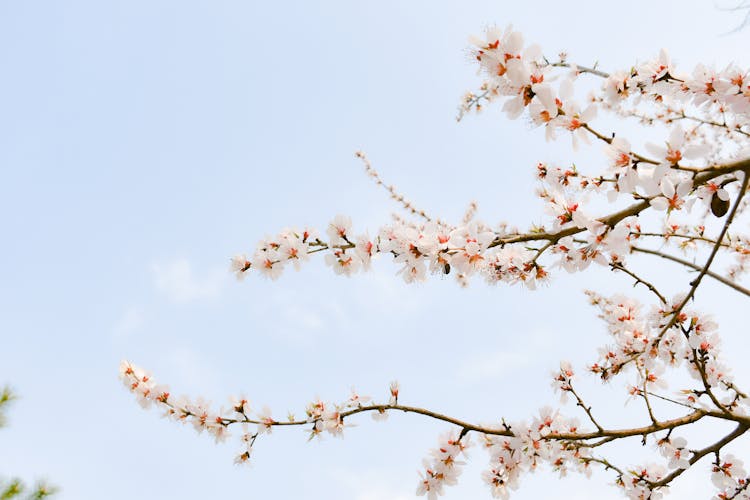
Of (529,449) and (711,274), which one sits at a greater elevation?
(711,274)

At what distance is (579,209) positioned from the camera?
2.47 m

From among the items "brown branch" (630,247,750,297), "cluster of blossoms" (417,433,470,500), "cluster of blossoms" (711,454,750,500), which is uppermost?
"brown branch" (630,247,750,297)

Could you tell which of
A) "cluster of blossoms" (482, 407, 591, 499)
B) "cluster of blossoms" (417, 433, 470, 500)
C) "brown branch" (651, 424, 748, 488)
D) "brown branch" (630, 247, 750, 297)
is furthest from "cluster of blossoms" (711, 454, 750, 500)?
"cluster of blossoms" (417, 433, 470, 500)

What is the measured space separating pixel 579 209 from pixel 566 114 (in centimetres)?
52

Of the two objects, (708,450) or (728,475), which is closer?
(708,450)

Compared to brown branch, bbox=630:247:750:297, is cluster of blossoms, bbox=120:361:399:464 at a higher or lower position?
lower

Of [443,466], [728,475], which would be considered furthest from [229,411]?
[728,475]

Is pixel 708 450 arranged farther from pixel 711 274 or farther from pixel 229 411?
pixel 229 411

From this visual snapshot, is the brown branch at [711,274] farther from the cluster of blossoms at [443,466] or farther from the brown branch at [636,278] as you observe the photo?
the cluster of blossoms at [443,466]

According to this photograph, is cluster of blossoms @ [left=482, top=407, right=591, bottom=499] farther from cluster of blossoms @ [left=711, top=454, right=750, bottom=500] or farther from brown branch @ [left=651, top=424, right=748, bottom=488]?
cluster of blossoms @ [left=711, top=454, right=750, bottom=500]

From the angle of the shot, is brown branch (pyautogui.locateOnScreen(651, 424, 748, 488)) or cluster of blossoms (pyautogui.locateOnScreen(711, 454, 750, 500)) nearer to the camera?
brown branch (pyautogui.locateOnScreen(651, 424, 748, 488))

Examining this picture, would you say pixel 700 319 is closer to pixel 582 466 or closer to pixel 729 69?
pixel 582 466

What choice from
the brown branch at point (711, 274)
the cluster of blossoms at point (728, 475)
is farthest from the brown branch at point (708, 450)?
the brown branch at point (711, 274)

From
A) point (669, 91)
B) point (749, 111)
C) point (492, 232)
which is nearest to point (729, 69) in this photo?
point (749, 111)
